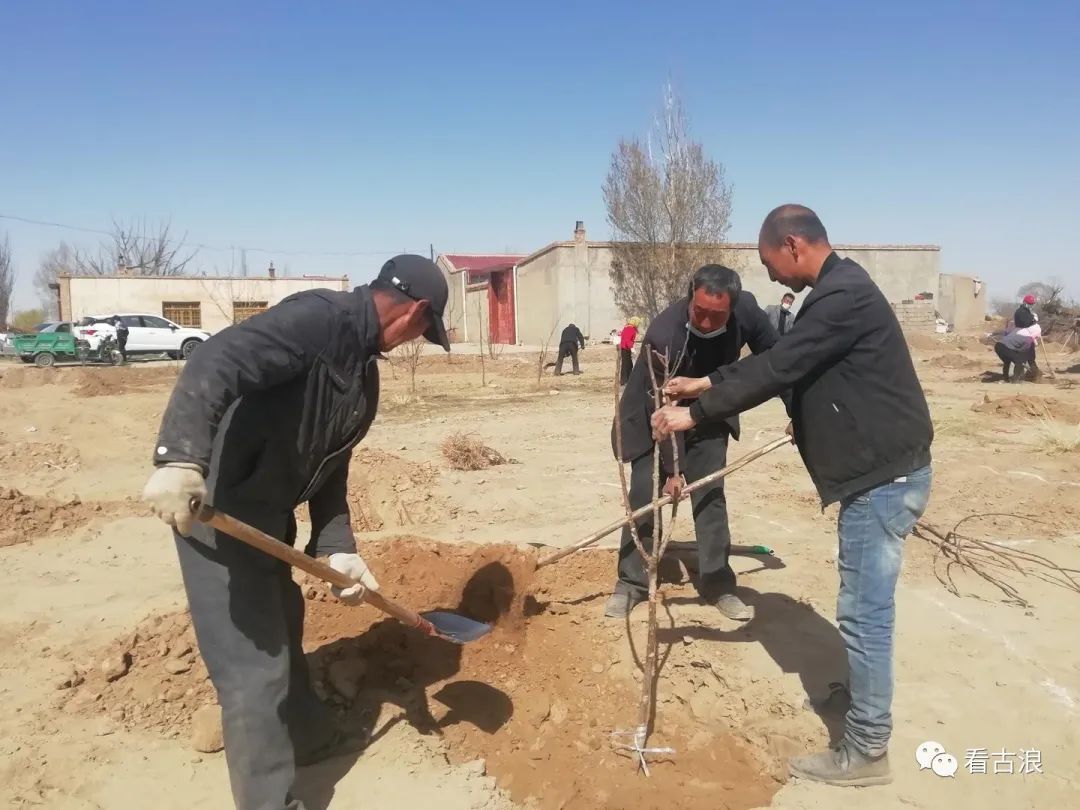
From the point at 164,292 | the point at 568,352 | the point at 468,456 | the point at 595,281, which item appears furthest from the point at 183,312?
the point at 468,456

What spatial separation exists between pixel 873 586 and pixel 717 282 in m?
1.60

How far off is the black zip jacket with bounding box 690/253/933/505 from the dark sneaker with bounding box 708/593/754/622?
4.85 feet

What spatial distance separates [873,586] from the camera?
8.82 feet

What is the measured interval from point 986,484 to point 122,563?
685 centimetres

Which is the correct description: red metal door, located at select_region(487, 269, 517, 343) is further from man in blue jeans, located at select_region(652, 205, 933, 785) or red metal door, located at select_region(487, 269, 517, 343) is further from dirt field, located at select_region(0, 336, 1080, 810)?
man in blue jeans, located at select_region(652, 205, 933, 785)

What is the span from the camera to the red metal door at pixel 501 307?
34.3 meters

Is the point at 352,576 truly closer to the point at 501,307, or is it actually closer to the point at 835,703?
the point at 835,703

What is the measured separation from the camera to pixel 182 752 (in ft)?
9.82

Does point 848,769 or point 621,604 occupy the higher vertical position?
point 621,604

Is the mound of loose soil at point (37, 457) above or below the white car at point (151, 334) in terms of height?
below

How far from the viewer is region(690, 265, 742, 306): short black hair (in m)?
3.68

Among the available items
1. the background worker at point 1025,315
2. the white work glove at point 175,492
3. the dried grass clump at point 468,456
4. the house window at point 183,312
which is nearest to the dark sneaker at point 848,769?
the white work glove at point 175,492

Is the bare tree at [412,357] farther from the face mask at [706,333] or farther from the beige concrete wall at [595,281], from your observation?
the face mask at [706,333]

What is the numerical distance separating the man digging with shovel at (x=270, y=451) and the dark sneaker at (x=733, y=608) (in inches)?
86.1
